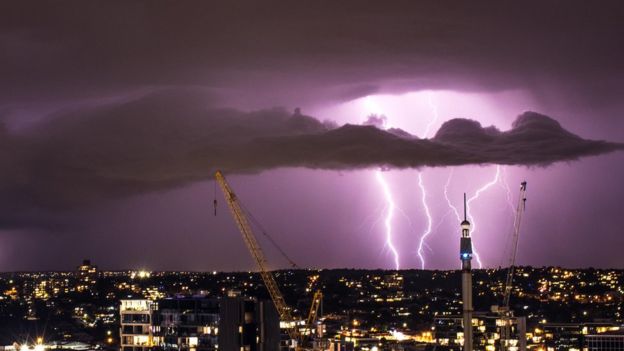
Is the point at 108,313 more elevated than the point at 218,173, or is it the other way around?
the point at 218,173

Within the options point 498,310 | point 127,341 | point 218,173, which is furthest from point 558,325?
point 127,341

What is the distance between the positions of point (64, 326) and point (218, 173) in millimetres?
78440

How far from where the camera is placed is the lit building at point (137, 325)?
91.9 m

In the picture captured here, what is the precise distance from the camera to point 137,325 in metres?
93.4

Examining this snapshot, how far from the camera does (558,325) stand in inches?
5837

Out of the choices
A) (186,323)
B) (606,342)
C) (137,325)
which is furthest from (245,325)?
(606,342)

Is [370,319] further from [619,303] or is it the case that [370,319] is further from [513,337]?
[513,337]

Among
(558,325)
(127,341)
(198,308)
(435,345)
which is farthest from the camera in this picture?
(558,325)

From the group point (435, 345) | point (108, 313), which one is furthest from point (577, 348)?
point (108, 313)

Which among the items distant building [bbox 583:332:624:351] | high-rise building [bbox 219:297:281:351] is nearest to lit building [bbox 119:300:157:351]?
high-rise building [bbox 219:297:281:351]

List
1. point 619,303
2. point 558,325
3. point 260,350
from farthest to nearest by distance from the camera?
1. point 619,303
2. point 558,325
3. point 260,350

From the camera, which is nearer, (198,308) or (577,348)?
(198,308)

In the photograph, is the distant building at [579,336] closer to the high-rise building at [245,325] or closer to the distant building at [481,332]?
the distant building at [481,332]

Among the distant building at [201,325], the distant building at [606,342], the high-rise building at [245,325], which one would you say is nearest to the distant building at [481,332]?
the distant building at [606,342]
